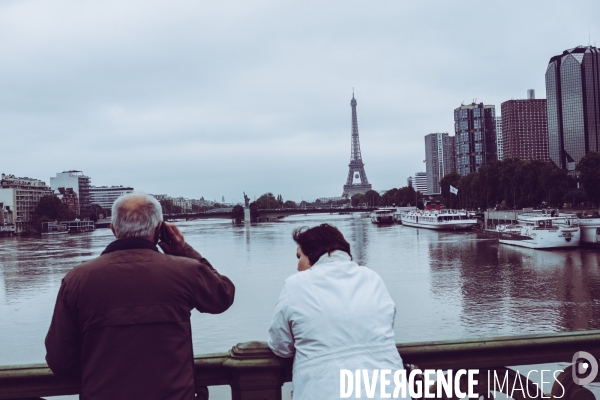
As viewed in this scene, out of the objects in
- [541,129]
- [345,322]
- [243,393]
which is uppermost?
[541,129]

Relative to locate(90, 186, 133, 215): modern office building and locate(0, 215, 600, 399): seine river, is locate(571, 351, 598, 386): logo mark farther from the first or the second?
locate(90, 186, 133, 215): modern office building

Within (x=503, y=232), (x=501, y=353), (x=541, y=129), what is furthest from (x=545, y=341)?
(x=541, y=129)

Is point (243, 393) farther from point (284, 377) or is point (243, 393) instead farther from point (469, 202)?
point (469, 202)

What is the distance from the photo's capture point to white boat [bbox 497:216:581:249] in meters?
36.2

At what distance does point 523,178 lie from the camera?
197 feet

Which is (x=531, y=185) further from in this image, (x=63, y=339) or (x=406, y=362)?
(x=63, y=339)

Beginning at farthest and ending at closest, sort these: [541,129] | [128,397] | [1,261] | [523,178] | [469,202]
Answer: [541,129] < [469,202] < [523,178] < [1,261] < [128,397]

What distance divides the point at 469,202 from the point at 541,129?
3366 inches

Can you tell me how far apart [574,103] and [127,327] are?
12861 centimetres

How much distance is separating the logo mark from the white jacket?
910 millimetres

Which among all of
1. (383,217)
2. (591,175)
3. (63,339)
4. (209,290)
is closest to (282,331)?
(209,290)

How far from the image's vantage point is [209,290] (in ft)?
7.66

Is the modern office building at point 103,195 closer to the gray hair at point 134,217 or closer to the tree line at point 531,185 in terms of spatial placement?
the tree line at point 531,185

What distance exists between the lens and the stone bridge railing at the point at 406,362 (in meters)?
2.45
